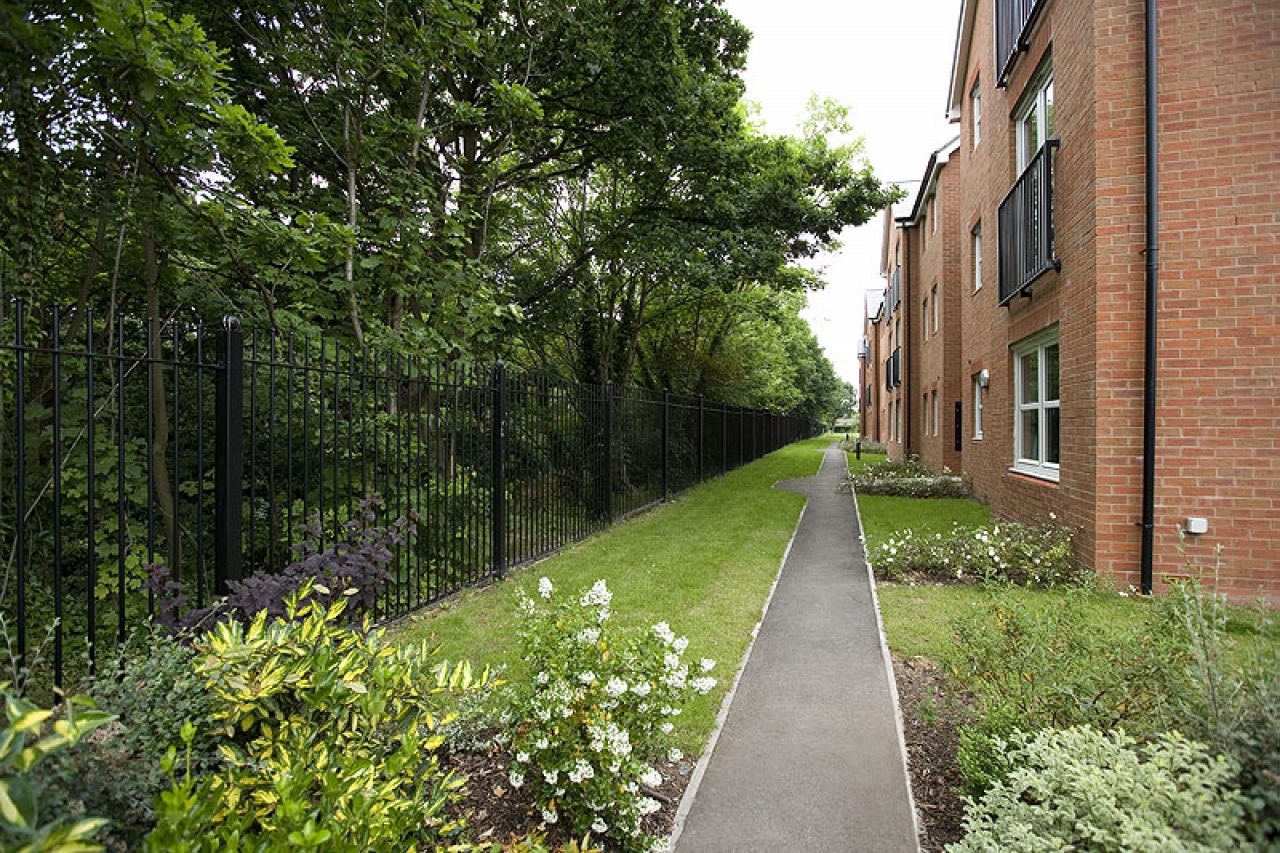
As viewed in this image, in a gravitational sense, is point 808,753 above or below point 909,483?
below

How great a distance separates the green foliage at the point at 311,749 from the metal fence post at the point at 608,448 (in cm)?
738

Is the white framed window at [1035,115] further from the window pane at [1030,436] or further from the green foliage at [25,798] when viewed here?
the green foliage at [25,798]

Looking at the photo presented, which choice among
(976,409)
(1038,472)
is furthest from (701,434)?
(1038,472)

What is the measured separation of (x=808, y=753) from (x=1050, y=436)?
242 inches

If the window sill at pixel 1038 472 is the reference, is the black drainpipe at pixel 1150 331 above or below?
above

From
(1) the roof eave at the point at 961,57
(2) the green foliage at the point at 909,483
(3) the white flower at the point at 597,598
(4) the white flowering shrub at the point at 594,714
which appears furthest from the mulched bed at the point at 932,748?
(1) the roof eave at the point at 961,57

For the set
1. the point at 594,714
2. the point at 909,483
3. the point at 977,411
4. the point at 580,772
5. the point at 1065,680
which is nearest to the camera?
the point at 580,772

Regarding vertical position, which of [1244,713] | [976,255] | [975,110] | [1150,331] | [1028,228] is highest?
[975,110]

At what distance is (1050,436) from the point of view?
7715 mm

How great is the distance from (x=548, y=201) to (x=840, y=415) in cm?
8775

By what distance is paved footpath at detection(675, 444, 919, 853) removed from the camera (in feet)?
8.76

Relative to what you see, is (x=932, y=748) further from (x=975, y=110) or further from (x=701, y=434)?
(x=975, y=110)

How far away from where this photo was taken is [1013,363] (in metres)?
9.07

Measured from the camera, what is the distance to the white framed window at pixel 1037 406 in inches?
300
